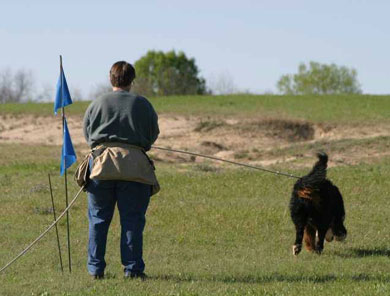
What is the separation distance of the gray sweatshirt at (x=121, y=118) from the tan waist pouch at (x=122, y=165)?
0.08 m

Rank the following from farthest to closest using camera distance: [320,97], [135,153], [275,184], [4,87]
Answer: [4,87]
[320,97]
[275,184]
[135,153]

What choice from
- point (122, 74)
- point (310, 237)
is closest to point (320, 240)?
point (310, 237)

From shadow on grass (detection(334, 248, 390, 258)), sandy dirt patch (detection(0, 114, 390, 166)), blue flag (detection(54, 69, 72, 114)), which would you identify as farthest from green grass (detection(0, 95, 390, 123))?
blue flag (detection(54, 69, 72, 114))

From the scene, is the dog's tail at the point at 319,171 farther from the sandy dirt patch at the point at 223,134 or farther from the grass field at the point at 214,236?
the sandy dirt patch at the point at 223,134

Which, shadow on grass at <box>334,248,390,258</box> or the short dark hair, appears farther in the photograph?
shadow on grass at <box>334,248,390,258</box>

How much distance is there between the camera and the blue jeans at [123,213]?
30.8 feet

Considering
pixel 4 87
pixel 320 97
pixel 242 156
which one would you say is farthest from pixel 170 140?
pixel 4 87

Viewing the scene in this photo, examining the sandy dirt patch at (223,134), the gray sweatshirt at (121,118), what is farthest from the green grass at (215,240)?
the sandy dirt patch at (223,134)

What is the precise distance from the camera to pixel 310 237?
39.4 feet

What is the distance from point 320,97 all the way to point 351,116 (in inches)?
224

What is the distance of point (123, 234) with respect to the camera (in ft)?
31.2

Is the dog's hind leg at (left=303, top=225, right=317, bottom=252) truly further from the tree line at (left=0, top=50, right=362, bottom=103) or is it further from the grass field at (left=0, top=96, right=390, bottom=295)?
the tree line at (left=0, top=50, right=362, bottom=103)

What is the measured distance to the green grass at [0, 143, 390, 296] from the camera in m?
9.31

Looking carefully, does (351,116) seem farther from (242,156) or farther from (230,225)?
(230,225)
